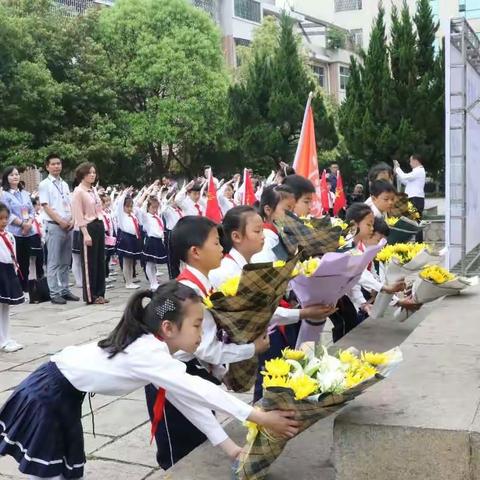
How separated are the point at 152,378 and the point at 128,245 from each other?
728cm

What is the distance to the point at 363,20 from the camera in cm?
4147

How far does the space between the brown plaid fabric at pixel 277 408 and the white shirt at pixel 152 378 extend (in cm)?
10

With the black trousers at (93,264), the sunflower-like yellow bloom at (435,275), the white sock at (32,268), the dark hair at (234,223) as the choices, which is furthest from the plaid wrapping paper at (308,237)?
the white sock at (32,268)

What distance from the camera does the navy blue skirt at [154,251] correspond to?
29.5ft

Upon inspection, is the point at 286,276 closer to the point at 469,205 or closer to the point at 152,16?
the point at 469,205

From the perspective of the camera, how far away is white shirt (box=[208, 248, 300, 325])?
312 centimetres

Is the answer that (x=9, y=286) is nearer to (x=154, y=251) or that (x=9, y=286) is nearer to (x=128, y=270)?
(x=154, y=251)

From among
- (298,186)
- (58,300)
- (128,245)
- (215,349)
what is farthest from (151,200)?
(215,349)

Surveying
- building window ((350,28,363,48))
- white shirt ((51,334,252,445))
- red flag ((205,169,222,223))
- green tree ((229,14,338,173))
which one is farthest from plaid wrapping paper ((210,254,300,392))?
building window ((350,28,363,48))

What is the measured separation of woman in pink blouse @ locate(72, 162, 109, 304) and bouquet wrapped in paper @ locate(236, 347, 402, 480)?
568cm

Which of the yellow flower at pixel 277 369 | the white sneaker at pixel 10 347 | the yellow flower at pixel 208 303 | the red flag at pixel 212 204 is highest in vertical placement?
the yellow flower at pixel 208 303

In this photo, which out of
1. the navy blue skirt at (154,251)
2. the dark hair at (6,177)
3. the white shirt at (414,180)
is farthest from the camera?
the white shirt at (414,180)

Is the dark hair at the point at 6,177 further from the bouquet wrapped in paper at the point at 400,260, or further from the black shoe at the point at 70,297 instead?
the bouquet wrapped in paper at the point at 400,260

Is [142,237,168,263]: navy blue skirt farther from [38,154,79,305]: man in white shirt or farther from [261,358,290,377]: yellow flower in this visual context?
[261,358,290,377]: yellow flower
